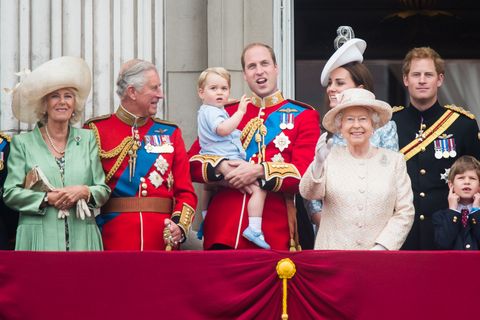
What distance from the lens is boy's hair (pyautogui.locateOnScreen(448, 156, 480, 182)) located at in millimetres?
10289

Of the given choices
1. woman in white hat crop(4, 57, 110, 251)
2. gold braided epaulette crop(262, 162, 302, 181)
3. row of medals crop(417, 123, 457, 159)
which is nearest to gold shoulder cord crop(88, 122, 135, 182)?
woman in white hat crop(4, 57, 110, 251)

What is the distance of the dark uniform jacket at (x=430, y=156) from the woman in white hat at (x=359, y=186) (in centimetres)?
53

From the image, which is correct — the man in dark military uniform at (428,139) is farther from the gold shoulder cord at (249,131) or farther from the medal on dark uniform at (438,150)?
the gold shoulder cord at (249,131)

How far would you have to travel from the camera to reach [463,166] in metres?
10.3

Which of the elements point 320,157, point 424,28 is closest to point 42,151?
point 320,157

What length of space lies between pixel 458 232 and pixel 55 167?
228 centimetres

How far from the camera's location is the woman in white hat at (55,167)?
10.0 metres

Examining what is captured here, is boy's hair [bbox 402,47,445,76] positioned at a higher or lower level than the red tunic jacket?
→ higher

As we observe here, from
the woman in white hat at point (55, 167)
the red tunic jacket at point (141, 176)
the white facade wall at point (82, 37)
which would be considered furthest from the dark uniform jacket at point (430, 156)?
the white facade wall at point (82, 37)

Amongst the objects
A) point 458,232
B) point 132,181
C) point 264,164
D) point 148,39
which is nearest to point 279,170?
point 264,164

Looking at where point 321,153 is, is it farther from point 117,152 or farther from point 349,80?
point 117,152

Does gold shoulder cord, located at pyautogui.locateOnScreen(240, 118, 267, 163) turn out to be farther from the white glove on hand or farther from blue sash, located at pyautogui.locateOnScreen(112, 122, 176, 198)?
blue sash, located at pyautogui.locateOnScreen(112, 122, 176, 198)

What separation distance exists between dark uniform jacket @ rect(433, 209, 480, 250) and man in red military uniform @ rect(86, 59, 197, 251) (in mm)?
1427

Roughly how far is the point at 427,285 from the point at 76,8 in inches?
151
